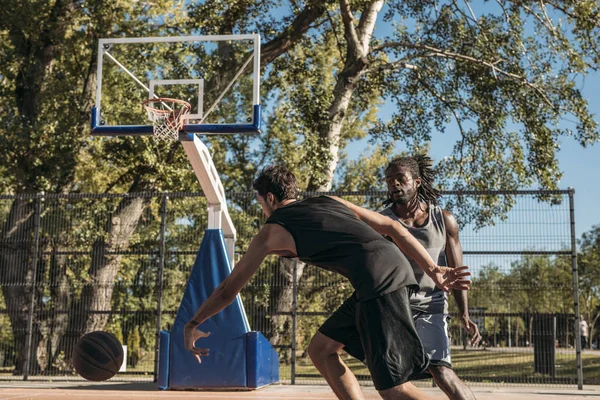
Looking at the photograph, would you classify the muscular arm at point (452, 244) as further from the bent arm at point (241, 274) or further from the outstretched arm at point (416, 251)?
the bent arm at point (241, 274)

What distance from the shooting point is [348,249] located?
4.05 m

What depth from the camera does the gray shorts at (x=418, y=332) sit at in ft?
14.6

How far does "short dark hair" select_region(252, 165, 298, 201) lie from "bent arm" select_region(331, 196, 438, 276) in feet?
0.86

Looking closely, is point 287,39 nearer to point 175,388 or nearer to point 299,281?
point 299,281

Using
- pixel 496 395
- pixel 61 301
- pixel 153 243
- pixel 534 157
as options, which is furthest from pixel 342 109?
pixel 496 395

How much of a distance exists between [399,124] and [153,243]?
910cm

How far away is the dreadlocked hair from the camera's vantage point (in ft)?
16.9

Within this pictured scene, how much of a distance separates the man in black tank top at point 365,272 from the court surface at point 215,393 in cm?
568

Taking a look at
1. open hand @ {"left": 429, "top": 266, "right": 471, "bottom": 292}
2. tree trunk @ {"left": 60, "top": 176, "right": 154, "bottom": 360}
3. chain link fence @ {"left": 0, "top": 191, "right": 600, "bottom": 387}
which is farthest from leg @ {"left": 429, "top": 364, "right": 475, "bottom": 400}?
tree trunk @ {"left": 60, "top": 176, "right": 154, "bottom": 360}

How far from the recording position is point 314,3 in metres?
17.3

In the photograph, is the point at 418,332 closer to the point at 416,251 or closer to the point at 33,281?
the point at 416,251

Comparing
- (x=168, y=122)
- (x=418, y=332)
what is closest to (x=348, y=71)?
(x=168, y=122)

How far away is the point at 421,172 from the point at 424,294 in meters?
1.12

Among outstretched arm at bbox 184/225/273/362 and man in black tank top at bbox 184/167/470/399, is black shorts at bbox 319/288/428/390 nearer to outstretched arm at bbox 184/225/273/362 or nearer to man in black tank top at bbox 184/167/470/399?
man in black tank top at bbox 184/167/470/399
